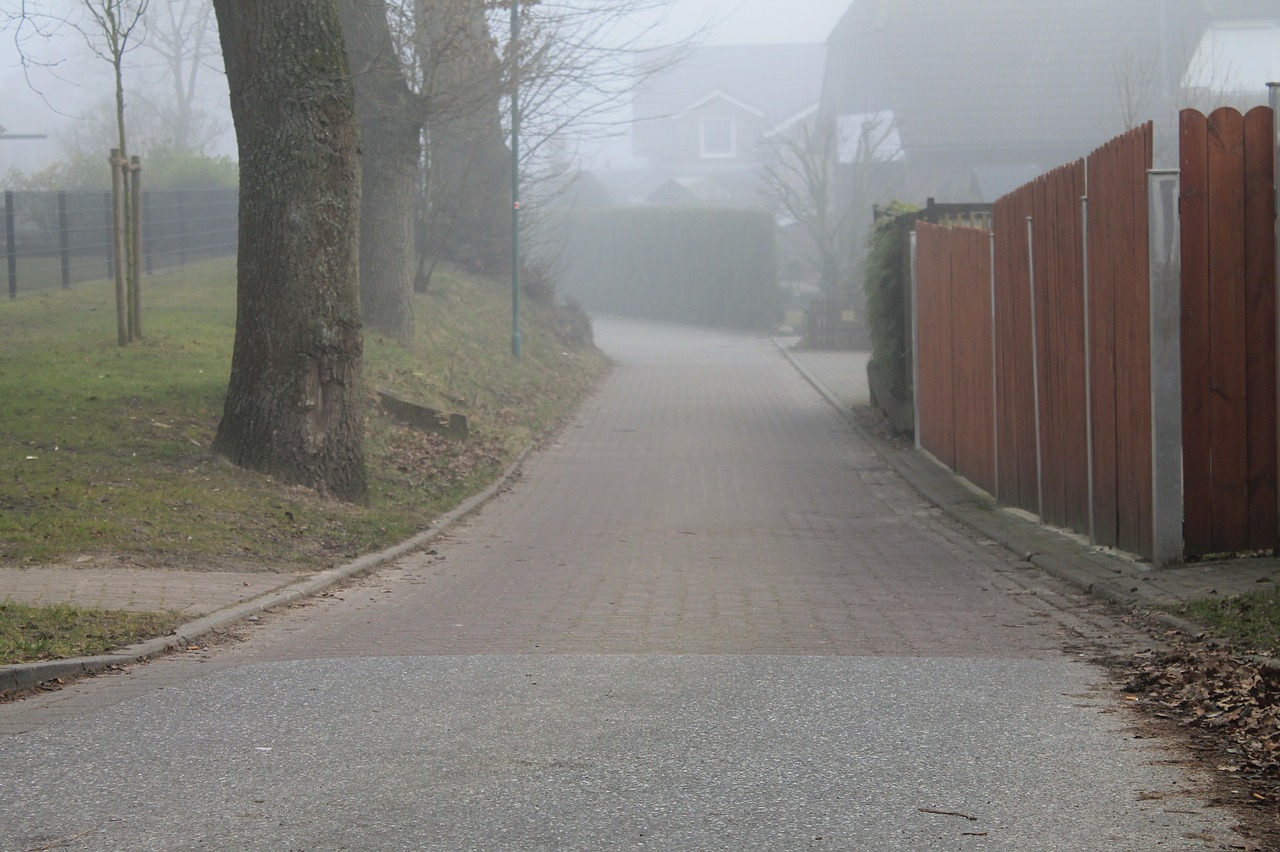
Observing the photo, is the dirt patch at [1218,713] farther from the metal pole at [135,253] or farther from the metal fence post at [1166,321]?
the metal pole at [135,253]

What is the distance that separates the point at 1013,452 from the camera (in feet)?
38.8

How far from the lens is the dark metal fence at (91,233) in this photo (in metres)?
22.8

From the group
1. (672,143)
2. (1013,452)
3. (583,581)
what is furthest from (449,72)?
(672,143)

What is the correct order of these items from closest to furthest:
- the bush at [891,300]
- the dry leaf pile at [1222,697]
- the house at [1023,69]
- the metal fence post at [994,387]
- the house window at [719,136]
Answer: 1. the dry leaf pile at [1222,697]
2. the metal fence post at [994,387]
3. the bush at [891,300]
4. the house at [1023,69]
5. the house window at [719,136]

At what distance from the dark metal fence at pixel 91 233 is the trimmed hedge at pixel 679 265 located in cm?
1220

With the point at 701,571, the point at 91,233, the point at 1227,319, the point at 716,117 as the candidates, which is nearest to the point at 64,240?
the point at 91,233

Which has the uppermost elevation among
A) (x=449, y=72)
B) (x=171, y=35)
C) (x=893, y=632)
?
(x=171, y=35)

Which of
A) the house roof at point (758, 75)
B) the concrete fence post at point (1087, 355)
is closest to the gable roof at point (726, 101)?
the house roof at point (758, 75)

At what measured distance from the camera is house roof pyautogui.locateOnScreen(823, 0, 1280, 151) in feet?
143

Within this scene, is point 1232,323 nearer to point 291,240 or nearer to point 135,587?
point 135,587

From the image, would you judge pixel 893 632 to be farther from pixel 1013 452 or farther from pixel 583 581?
pixel 1013 452

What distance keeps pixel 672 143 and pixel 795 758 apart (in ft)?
317

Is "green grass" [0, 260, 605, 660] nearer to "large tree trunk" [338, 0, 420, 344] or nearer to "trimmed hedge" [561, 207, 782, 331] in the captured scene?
"large tree trunk" [338, 0, 420, 344]

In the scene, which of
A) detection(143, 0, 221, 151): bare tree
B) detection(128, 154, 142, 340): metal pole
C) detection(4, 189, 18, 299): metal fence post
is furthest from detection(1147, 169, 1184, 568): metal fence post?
detection(143, 0, 221, 151): bare tree
